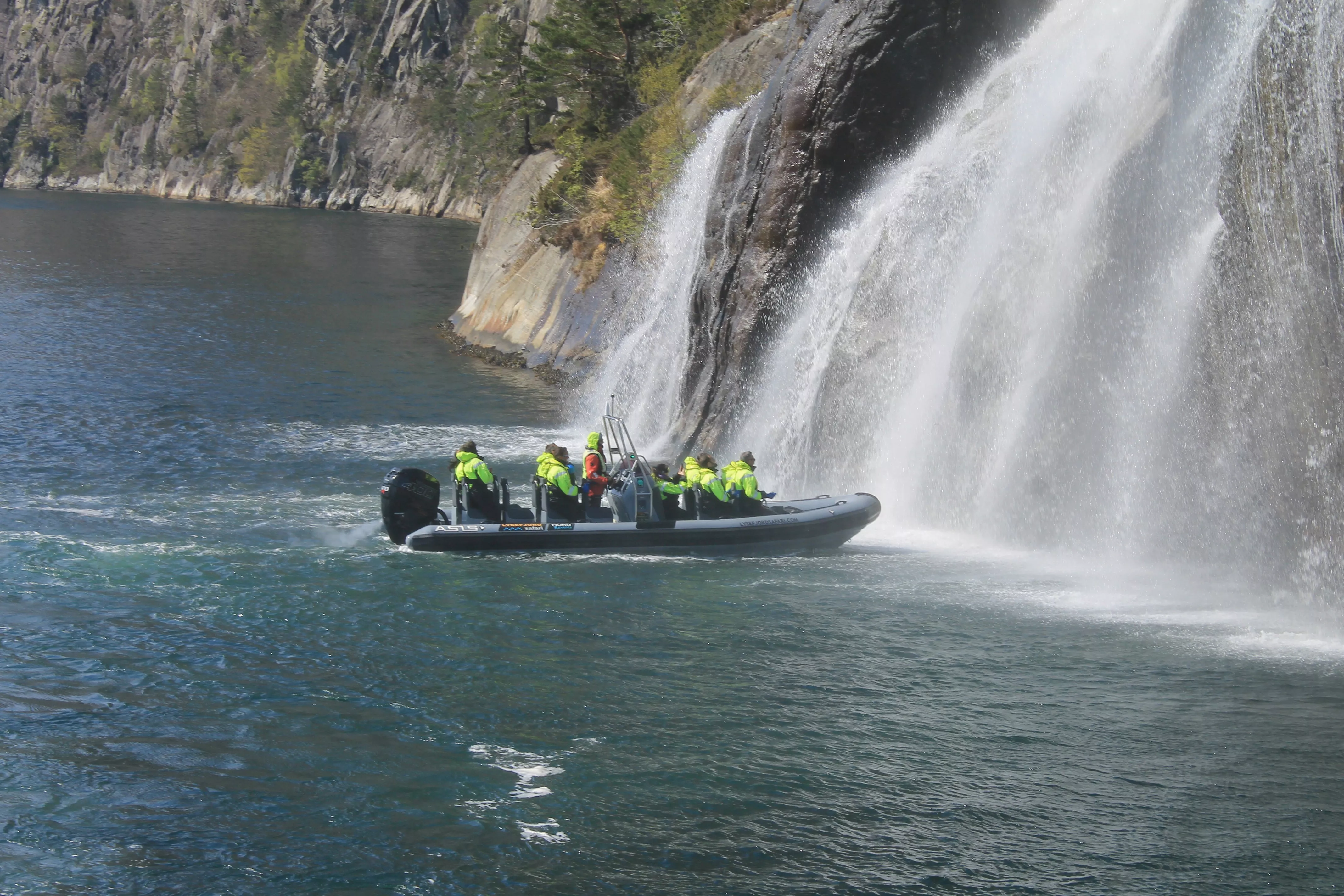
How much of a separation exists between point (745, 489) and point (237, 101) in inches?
5681

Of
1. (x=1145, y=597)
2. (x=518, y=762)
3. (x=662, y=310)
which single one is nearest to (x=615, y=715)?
(x=518, y=762)

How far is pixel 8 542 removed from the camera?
1836cm

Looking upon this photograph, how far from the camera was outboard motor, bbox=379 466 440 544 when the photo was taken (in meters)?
18.5

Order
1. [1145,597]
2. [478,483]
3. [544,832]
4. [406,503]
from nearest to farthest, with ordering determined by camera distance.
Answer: [544,832], [1145,597], [406,503], [478,483]

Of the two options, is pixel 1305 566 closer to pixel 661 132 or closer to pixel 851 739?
pixel 851 739

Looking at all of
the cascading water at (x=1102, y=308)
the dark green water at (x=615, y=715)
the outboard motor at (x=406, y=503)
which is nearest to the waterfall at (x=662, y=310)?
the cascading water at (x=1102, y=308)

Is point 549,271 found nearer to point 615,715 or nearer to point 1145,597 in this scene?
point 1145,597

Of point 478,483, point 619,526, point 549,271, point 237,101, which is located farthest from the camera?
point 237,101

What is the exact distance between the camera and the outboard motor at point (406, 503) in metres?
18.5

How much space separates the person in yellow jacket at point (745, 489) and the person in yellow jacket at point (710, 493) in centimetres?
11

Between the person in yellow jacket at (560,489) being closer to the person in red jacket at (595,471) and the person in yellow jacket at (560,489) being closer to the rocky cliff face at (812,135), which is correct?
the person in red jacket at (595,471)

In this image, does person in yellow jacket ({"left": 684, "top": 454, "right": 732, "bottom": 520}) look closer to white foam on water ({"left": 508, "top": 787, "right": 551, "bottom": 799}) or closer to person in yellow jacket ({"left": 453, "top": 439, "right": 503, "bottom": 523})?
person in yellow jacket ({"left": 453, "top": 439, "right": 503, "bottom": 523})

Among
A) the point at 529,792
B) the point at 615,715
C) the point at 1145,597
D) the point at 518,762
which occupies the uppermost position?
the point at 1145,597

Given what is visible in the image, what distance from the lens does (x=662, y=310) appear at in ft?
102
